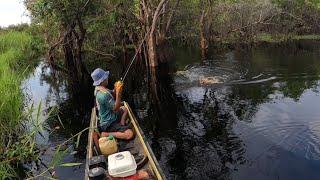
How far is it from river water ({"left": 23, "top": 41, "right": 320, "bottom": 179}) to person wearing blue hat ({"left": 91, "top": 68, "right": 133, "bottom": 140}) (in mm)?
1174

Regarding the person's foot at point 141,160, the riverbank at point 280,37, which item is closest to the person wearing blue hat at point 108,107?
the person's foot at point 141,160

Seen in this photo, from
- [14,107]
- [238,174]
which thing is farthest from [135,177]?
[14,107]

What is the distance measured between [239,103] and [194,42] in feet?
83.2

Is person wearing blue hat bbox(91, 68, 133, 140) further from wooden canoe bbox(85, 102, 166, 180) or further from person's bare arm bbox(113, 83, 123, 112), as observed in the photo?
wooden canoe bbox(85, 102, 166, 180)

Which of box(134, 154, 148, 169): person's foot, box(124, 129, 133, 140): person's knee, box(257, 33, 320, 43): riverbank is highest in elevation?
box(124, 129, 133, 140): person's knee

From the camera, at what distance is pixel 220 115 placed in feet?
46.3

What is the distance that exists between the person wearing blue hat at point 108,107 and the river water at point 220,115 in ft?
3.85

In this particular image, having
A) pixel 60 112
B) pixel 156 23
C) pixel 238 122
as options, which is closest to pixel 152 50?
pixel 156 23

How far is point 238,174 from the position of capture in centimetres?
941

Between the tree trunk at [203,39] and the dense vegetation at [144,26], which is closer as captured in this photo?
the dense vegetation at [144,26]

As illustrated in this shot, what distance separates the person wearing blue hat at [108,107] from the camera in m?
9.30

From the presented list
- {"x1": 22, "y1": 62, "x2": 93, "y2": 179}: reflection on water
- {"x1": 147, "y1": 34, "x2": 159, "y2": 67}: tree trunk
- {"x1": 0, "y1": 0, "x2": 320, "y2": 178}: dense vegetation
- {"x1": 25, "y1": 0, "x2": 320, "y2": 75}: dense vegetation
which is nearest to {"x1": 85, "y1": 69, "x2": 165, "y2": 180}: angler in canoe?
{"x1": 22, "y1": 62, "x2": 93, "y2": 179}: reflection on water

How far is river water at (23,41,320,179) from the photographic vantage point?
32.8ft

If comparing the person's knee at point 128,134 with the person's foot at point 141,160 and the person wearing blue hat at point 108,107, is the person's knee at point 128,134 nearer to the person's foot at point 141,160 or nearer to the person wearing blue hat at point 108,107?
the person wearing blue hat at point 108,107
